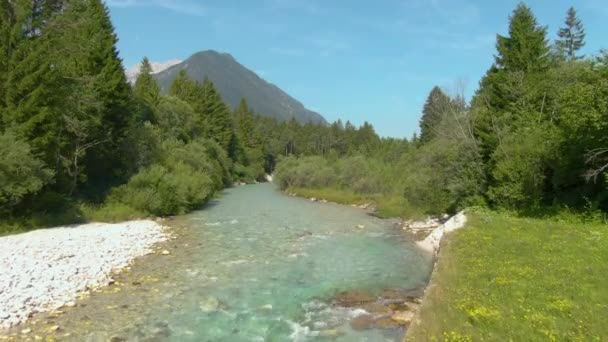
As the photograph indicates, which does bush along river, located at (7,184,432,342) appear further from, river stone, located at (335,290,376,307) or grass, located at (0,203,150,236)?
grass, located at (0,203,150,236)

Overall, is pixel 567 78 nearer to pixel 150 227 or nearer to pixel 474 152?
pixel 474 152

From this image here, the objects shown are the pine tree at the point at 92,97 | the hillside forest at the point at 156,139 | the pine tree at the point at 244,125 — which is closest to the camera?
the hillside forest at the point at 156,139

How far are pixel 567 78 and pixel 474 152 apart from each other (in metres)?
8.08

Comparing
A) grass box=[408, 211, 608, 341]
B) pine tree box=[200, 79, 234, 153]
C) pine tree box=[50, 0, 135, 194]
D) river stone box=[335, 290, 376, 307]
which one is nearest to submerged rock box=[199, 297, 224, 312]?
river stone box=[335, 290, 376, 307]

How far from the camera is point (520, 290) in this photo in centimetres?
1147

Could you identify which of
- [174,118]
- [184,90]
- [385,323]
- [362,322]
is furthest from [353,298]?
[184,90]

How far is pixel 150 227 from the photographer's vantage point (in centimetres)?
2995

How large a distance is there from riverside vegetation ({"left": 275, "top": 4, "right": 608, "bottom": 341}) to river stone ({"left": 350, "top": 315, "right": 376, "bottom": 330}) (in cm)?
199

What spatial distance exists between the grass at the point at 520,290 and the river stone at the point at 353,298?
2.66 metres

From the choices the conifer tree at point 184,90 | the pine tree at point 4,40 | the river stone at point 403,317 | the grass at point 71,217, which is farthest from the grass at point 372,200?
the pine tree at point 4,40

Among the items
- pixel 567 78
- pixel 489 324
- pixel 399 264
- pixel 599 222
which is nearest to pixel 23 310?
pixel 489 324

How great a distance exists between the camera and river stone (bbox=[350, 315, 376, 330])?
12714 mm

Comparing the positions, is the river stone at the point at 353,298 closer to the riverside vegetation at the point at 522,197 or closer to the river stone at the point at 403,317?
the river stone at the point at 403,317

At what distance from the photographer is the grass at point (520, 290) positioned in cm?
925
